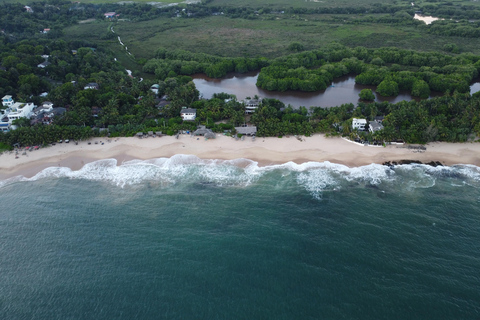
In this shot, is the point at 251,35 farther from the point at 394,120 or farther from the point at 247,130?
the point at 394,120

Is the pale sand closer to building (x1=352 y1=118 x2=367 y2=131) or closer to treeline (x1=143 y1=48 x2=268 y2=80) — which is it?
building (x1=352 y1=118 x2=367 y2=131)

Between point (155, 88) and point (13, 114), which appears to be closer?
point (13, 114)

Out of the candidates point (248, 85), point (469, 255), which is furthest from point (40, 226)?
point (248, 85)

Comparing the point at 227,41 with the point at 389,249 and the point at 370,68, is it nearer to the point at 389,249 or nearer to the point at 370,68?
the point at 370,68

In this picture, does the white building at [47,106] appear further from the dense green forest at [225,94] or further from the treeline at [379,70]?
the treeline at [379,70]

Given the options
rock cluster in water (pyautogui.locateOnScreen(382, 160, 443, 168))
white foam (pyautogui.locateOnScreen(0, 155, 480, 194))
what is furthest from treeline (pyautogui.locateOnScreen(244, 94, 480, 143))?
white foam (pyautogui.locateOnScreen(0, 155, 480, 194))

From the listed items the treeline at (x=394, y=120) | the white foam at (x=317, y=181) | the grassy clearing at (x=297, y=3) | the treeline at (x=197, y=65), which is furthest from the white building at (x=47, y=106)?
the grassy clearing at (x=297, y=3)

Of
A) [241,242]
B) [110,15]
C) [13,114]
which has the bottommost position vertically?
[241,242]

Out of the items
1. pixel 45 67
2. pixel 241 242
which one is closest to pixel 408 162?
pixel 241 242
